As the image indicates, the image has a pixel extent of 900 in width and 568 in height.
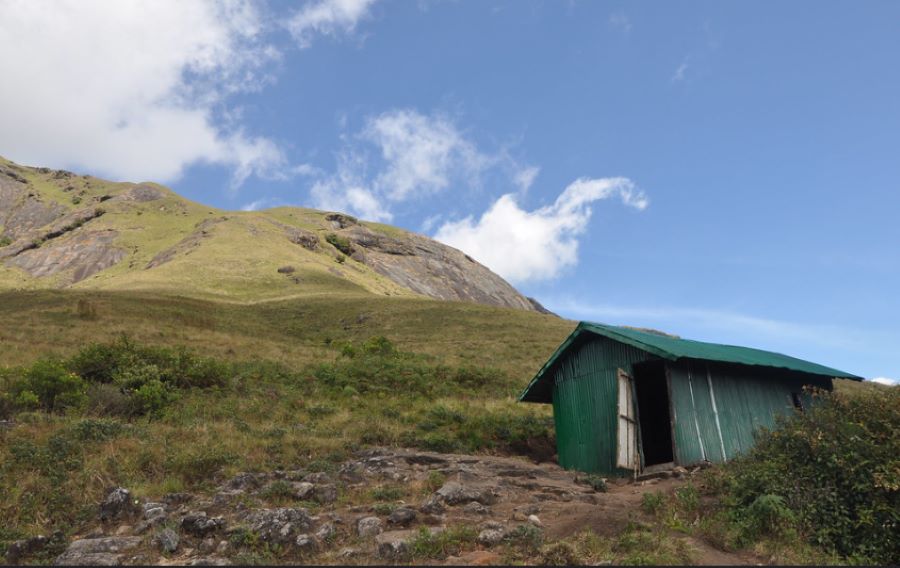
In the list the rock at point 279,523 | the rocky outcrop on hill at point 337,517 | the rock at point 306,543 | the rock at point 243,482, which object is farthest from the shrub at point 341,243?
the rock at point 306,543

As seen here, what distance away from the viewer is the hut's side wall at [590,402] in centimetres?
1540

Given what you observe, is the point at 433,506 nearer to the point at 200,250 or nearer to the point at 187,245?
the point at 200,250

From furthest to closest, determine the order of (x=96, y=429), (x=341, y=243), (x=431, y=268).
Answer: (x=431, y=268), (x=341, y=243), (x=96, y=429)

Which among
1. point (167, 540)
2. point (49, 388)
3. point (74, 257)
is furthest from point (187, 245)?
point (167, 540)

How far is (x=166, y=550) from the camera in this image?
8.62m

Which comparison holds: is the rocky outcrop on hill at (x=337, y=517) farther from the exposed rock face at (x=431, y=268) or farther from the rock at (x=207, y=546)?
the exposed rock face at (x=431, y=268)

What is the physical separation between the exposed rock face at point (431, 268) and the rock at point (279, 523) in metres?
83.3

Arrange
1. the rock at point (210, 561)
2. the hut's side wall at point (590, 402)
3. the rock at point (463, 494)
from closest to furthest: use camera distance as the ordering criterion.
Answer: the rock at point (210, 561), the rock at point (463, 494), the hut's side wall at point (590, 402)

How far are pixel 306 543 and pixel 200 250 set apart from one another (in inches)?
3079

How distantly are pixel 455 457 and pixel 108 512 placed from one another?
823 cm

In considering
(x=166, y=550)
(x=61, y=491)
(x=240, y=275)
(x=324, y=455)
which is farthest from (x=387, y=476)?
(x=240, y=275)

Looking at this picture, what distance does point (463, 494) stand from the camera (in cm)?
1111

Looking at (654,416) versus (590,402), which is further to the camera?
(654,416)

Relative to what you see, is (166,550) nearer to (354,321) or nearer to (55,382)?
(55,382)
